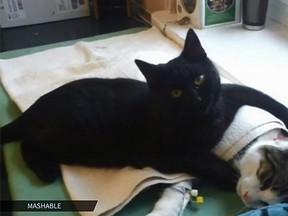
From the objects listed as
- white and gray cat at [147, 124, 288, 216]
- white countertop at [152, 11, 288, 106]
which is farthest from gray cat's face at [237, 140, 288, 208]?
white countertop at [152, 11, 288, 106]

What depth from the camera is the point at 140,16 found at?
1926 mm

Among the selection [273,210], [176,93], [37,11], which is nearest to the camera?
[273,210]

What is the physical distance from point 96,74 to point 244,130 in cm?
50

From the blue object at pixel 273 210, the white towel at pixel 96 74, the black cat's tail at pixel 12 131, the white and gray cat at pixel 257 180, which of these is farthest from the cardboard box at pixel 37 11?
the blue object at pixel 273 210

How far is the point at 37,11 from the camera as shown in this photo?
199 cm

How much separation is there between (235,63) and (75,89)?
505mm

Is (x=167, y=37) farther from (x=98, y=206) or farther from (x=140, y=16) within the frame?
(x=98, y=206)

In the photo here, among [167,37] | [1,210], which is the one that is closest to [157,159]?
[1,210]

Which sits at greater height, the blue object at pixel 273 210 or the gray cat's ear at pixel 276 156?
the gray cat's ear at pixel 276 156

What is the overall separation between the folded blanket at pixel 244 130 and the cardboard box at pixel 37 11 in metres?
1.33

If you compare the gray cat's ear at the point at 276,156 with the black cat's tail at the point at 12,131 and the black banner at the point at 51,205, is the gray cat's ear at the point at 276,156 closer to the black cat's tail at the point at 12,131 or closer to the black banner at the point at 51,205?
the black banner at the point at 51,205

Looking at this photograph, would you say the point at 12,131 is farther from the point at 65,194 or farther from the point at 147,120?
the point at 147,120

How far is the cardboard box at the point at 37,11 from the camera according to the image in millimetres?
1959

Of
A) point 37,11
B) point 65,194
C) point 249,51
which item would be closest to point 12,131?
Result: point 65,194
